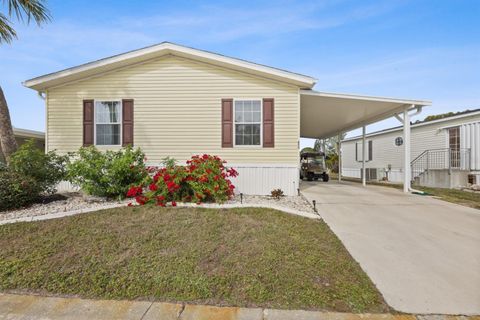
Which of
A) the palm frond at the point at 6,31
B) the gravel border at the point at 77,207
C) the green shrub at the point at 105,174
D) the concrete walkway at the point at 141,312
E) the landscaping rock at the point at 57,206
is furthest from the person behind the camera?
the palm frond at the point at 6,31

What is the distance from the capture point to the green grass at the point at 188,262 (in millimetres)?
2574

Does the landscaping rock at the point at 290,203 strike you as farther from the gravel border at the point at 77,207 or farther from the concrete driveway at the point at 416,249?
the concrete driveway at the point at 416,249

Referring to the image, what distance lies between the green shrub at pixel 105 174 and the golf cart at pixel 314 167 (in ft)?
33.4

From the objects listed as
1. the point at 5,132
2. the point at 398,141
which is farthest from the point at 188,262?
the point at 398,141

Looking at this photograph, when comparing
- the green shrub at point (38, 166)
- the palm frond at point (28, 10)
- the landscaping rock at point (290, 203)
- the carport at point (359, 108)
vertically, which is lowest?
the landscaping rock at point (290, 203)

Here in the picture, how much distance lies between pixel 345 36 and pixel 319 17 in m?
1.53

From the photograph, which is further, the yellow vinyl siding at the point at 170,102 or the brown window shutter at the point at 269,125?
the yellow vinyl siding at the point at 170,102

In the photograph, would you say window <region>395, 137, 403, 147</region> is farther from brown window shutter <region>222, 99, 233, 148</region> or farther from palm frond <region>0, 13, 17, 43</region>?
palm frond <region>0, 13, 17, 43</region>

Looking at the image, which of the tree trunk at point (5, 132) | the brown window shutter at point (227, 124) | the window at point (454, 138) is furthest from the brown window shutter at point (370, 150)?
the tree trunk at point (5, 132)

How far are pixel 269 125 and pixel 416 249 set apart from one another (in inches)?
189

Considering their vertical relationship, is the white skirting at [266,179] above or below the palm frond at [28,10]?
below

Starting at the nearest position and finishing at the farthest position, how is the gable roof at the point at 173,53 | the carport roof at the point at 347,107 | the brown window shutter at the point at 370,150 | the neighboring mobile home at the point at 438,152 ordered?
the gable roof at the point at 173,53, the carport roof at the point at 347,107, the neighboring mobile home at the point at 438,152, the brown window shutter at the point at 370,150

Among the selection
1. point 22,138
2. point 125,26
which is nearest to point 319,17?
point 125,26

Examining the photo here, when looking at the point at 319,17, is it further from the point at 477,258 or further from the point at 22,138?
the point at 22,138
